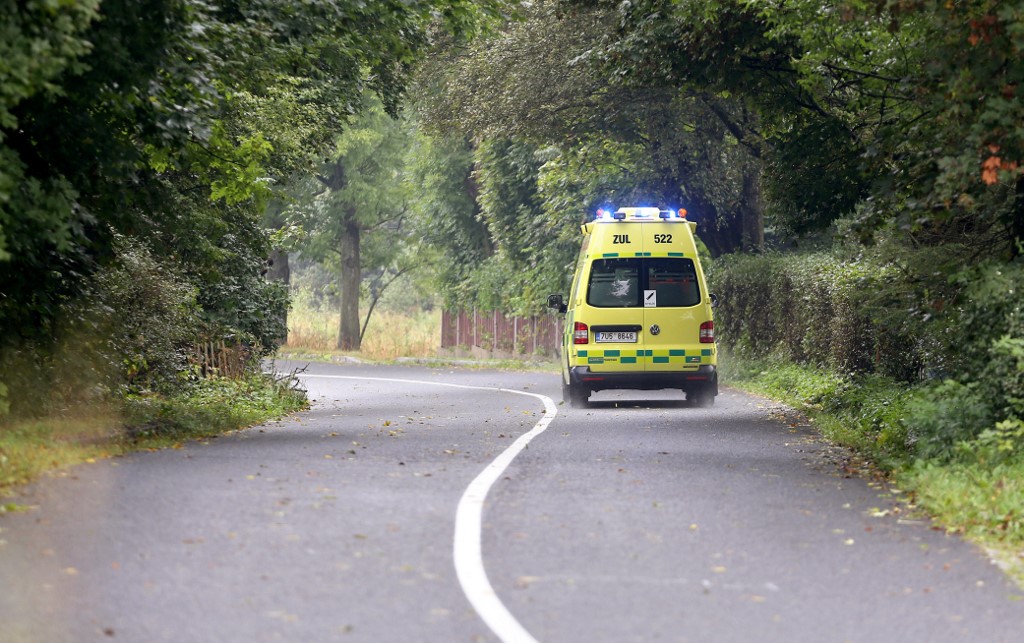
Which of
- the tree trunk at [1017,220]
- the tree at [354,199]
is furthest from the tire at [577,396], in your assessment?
the tree at [354,199]

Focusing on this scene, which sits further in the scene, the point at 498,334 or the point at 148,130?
the point at 498,334

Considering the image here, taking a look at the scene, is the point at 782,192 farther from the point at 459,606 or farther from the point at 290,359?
the point at 290,359

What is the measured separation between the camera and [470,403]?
22844mm

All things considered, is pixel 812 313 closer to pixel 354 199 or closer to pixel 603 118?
pixel 603 118

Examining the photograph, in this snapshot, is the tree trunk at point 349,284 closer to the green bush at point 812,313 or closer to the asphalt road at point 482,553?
the green bush at point 812,313

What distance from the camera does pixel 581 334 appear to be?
812 inches

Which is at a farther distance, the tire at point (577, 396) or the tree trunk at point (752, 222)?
the tree trunk at point (752, 222)

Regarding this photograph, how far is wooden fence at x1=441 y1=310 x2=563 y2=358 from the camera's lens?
1773 inches

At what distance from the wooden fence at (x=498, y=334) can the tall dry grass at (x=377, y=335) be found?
1008mm

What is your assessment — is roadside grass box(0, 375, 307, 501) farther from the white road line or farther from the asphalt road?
the white road line

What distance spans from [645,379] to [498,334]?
28366 millimetres

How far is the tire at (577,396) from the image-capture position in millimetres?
21031

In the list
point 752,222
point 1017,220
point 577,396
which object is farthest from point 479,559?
point 752,222

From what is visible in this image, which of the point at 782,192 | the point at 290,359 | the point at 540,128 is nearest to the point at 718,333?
the point at 540,128
